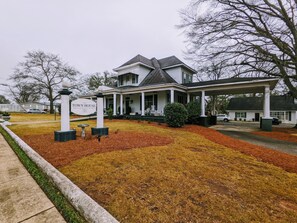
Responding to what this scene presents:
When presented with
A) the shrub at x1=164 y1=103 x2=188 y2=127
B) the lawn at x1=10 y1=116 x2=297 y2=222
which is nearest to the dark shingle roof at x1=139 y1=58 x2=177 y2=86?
the shrub at x1=164 y1=103 x2=188 y2=127

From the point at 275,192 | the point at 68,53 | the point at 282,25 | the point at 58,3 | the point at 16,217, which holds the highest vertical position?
the point at 68,53

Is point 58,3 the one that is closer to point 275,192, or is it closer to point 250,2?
point 250,2

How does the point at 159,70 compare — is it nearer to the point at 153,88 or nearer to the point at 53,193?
the point at 153,88

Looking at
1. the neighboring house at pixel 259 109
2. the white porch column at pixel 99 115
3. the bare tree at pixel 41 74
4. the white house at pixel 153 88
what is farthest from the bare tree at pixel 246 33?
the bare tree at pixel 41 74

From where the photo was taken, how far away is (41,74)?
94.2ft

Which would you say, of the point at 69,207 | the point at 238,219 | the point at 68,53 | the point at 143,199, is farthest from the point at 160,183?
the point at 68,53

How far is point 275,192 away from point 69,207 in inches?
140

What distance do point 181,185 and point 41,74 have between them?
118 feet

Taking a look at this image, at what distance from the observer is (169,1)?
9930 mm

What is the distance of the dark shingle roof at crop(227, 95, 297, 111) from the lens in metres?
27.2

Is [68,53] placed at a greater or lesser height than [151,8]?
greater

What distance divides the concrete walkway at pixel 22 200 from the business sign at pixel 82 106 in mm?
3601

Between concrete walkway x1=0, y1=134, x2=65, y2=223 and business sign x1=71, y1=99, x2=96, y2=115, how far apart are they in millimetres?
3601

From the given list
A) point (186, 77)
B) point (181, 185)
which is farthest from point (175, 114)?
point (186, 77)
